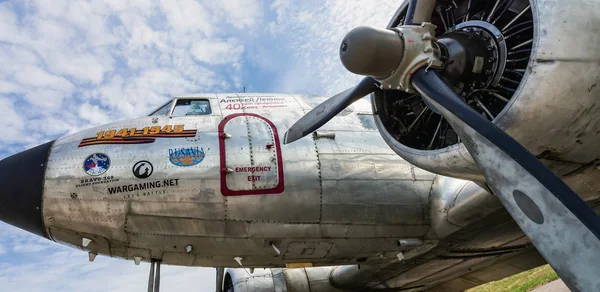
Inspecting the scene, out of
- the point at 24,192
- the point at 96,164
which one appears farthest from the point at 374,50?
the point at 24,192

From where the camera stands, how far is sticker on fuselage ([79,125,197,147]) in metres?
6.47

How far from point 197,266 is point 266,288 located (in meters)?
3.07

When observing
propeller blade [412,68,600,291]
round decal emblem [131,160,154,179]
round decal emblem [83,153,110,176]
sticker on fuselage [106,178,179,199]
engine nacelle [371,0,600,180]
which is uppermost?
round decal emblem [83,153,110,176]

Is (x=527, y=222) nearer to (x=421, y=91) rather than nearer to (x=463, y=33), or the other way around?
(x=421, y=91)

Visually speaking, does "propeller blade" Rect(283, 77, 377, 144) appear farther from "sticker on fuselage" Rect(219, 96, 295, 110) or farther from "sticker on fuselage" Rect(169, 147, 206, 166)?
"sticker on fuselage" Rect(219, 96, 295, 110)

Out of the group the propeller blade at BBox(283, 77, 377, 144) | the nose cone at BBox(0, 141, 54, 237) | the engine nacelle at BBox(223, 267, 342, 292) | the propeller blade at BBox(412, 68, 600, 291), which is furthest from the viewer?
the engine nacelle at BBox(223, 267, 342, 292)

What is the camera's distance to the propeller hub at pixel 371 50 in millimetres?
4449

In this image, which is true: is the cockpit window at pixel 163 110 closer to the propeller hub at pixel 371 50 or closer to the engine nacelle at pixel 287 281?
the propeller hub at pixel 371 50

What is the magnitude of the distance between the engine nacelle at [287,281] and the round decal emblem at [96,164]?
4.67 metres

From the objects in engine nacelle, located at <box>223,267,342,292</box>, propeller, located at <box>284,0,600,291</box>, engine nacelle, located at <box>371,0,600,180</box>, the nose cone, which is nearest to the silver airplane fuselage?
the nose cone

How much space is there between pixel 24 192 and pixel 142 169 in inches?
56.9

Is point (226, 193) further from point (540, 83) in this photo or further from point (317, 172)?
point (540, 83)

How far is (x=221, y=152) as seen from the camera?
6398mm

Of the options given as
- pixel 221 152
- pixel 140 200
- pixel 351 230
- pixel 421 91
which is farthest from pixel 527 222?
pixel 140 200
